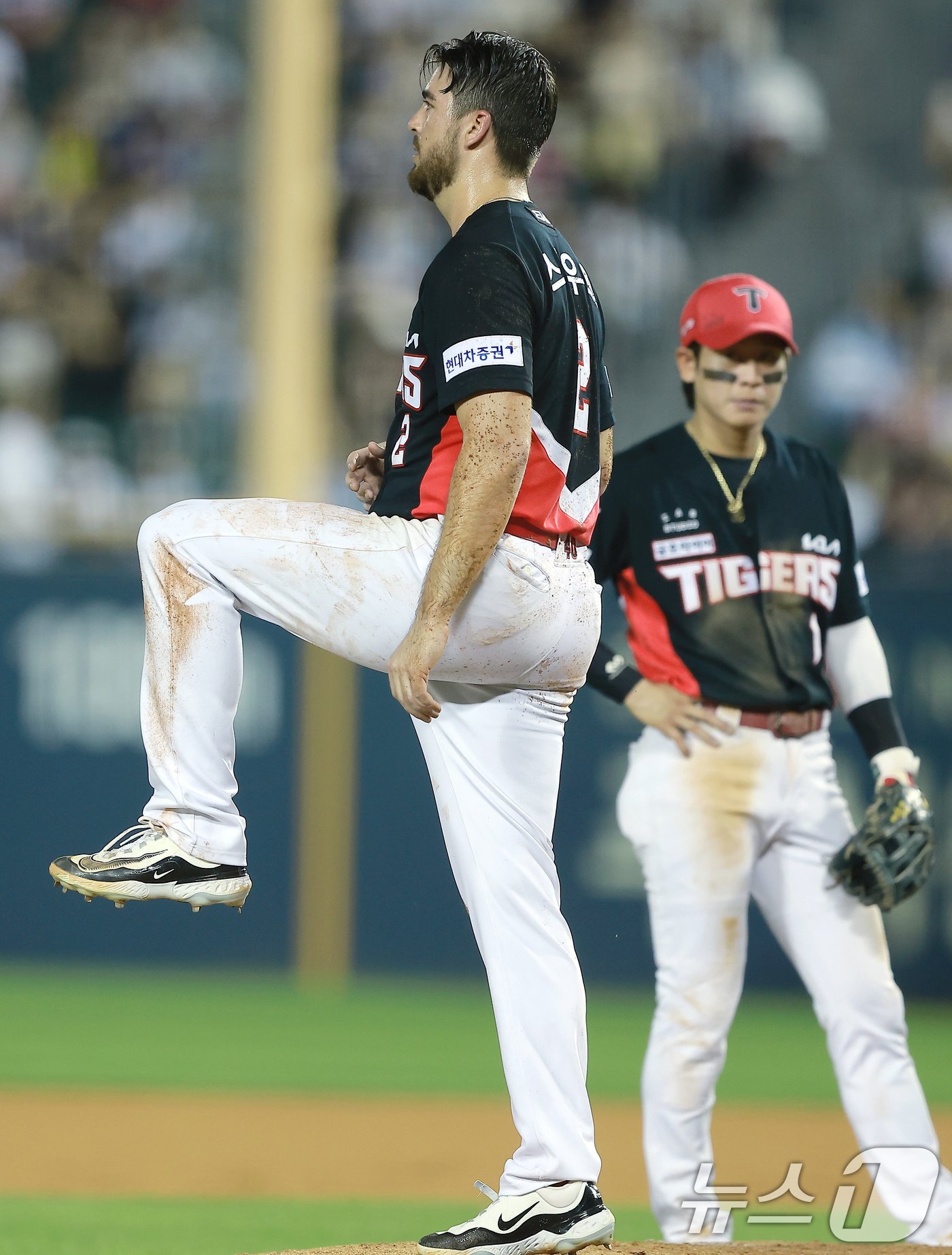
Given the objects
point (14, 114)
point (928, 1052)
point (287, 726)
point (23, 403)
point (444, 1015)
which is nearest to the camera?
point (928, 1052)

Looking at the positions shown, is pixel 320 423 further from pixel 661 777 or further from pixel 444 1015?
pixel 661 777

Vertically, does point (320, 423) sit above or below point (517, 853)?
above

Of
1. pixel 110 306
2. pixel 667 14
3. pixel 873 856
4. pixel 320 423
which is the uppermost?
pixel 667 14

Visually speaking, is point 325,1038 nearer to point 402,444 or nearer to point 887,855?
point 887,855

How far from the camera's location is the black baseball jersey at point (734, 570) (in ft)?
14.9

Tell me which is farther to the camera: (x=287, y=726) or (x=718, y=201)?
(x=718, y=201)

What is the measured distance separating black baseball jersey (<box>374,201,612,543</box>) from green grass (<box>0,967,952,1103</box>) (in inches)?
160

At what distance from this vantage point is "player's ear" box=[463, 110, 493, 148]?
11.1 ft

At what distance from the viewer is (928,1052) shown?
25.4 ft

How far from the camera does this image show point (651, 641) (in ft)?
15.4

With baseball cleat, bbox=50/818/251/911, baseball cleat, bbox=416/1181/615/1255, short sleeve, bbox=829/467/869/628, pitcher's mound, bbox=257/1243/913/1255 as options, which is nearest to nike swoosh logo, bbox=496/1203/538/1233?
baseball cleat, bbox=416/1181/615/1255

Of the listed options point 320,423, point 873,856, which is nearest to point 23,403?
point 320,423

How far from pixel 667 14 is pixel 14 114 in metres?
3.90

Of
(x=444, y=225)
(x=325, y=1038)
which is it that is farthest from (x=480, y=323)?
(x=444, y=225)
